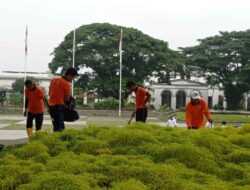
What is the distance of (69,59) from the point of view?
49938 mm

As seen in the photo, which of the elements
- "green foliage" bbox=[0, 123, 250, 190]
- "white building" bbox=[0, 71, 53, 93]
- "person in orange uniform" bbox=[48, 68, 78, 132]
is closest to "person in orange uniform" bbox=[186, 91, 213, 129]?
"person in orange uniform" bbox=[48, 68, 78, 132]

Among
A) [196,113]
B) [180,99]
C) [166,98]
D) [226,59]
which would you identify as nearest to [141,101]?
[196,113]

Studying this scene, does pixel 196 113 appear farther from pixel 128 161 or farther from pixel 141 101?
pixel 128 161

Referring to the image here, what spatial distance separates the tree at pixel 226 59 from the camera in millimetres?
53812

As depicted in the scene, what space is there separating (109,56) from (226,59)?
11.6 metres

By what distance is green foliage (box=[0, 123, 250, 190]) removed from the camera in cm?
462

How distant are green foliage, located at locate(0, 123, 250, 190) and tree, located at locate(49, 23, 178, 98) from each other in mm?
42932

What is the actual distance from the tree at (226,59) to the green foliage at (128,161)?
46941 mm

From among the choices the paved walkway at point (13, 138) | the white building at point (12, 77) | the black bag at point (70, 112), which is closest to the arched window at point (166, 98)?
the white building at point (12, 77)

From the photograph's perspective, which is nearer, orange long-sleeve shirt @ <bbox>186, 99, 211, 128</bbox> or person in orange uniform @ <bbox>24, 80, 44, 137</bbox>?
orange long-sleeve shirt @ <bbox>186, 99, 211, 128</bbox>

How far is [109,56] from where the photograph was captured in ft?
163

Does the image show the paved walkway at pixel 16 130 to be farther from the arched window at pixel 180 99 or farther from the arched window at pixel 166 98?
the arched window at pixel 180 99

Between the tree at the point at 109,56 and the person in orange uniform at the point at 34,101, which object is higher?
the tree at the point at 109,56

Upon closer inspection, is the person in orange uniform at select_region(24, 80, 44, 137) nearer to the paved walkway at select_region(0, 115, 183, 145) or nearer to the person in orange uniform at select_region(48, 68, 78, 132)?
the paved walkway at select_region(0, 115, 183, 145)
